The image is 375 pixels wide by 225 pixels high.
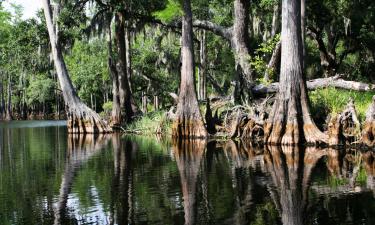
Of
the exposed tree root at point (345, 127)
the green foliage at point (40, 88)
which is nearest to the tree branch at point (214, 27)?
the exposed tree root at point (345, 127)

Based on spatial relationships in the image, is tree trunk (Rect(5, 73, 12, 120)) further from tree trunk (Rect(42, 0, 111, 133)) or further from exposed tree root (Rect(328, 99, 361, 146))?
exposed tree root (Rect(328, 99, 361, 146))

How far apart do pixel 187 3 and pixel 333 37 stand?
28.8 feet

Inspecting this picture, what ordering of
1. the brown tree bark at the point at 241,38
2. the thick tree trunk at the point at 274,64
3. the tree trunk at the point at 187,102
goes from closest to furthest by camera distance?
the tree trunk at the point at 187,102 → the thick tree trunk at the point at 274,64 → the brown tree bark at the point at 241,38

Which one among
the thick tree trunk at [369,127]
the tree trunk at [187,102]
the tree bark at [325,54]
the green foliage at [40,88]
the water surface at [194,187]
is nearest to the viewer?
the water surface at [194,187]

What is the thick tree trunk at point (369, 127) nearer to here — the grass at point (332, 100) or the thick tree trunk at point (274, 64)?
the grass at point (332, 100)

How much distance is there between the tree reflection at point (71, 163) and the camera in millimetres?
8695

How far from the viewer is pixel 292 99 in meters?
17.0

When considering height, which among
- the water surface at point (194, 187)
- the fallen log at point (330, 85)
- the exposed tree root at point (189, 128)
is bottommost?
the water surface at point (194, 187)

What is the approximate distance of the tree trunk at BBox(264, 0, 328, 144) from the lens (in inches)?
664

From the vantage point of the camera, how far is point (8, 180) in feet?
40.5

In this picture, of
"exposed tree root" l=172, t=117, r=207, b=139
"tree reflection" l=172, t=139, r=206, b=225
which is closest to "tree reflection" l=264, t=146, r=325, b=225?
"tree reflection" l=172, t=139, r=206, b=225

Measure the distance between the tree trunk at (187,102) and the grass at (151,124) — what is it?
11.1 feet

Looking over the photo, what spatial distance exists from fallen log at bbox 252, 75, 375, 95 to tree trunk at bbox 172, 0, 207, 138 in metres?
2.56

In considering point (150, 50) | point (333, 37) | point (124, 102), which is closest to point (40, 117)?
point (150, 50)
